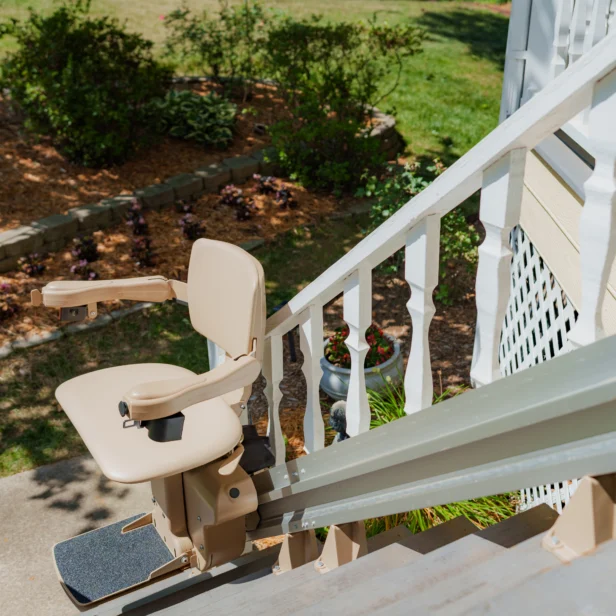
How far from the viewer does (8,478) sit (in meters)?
3.71

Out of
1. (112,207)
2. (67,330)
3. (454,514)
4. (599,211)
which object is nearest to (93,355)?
(67,330)

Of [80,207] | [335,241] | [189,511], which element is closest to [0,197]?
[80,207]

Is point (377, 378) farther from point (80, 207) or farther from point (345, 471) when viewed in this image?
point (80, 207)

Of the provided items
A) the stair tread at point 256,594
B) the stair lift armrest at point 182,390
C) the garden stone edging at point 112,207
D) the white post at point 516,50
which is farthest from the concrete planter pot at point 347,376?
the garden stone edging at point 112,207

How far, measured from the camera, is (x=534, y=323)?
3092 mm

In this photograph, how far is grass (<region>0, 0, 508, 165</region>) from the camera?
7.71m

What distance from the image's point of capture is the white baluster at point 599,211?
45.0 inches

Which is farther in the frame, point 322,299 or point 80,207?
point 80,207

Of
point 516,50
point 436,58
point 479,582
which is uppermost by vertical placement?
point 516,50

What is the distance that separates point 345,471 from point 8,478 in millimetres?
2473

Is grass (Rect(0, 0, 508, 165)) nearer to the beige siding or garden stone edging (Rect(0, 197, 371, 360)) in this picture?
garden stone edging (Rect(0, 197, 371, 360))

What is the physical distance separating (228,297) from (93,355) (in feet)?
8.01

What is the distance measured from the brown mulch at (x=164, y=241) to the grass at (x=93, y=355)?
23 cm

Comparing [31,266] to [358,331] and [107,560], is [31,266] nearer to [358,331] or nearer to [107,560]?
[107,560]
